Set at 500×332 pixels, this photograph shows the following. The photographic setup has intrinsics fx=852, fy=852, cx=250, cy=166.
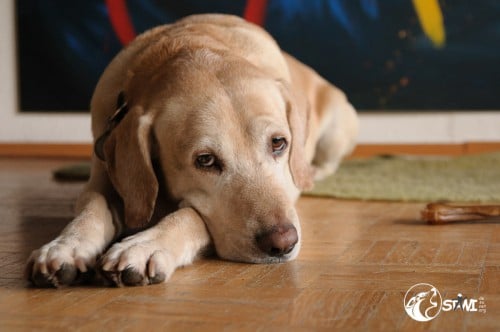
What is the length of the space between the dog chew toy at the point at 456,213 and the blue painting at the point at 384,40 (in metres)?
3.10

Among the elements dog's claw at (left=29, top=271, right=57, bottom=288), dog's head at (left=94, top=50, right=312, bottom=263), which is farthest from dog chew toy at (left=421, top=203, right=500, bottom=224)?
dog's claw at (left=29, top=271, right=57, bottom=288)

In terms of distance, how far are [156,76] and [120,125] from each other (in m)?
0.19

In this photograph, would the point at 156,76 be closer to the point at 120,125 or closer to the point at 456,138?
the point at 120,125

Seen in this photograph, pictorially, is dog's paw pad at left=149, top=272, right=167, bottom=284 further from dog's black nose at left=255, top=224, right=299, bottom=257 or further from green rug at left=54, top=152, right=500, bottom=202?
green rug at left=54, top=152, right=500, bottom=202

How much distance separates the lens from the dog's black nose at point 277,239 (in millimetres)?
2088

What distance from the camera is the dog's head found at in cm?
214

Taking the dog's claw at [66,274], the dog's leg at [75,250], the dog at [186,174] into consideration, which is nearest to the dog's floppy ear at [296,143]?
the dog at [186,174]

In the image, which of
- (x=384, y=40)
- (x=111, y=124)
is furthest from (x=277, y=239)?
(x=384, y=40)

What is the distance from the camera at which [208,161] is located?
221cm

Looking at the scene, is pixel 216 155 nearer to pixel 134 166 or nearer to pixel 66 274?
pixel 134 166

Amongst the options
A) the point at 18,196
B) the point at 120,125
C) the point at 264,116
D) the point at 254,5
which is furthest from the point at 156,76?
the point at 254,5

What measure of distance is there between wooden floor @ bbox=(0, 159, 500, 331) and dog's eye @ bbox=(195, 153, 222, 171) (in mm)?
247

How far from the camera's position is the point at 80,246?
6.62 ft

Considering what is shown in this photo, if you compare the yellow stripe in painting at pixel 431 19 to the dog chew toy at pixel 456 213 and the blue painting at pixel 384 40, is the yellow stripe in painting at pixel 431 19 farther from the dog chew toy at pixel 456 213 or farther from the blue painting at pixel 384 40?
the dog chew toy at pixel 456 213
